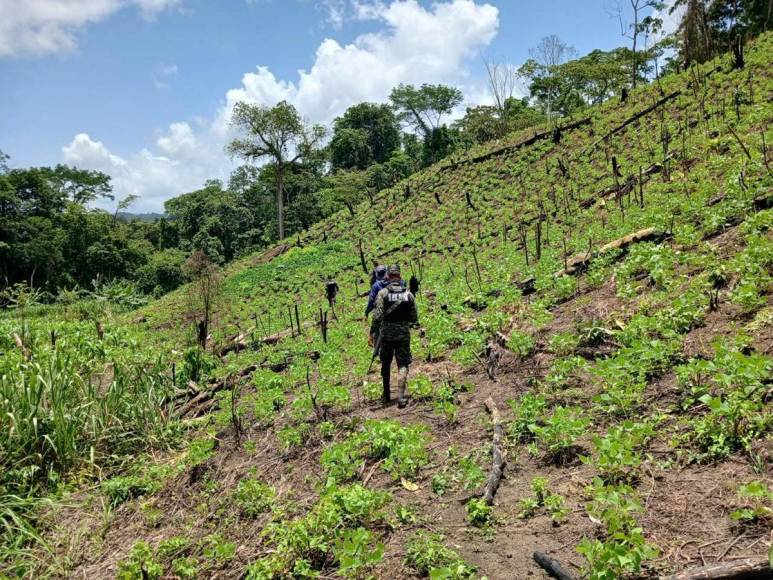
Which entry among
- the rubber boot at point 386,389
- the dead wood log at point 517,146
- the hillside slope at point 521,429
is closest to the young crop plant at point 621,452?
the hillside slope at point 521,429

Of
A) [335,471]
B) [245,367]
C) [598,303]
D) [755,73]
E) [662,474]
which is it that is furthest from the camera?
[755,73]

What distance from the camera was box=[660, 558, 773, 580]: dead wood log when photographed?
8.04 ft

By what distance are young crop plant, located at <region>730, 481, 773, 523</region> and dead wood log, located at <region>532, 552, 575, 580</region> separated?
1.00 m

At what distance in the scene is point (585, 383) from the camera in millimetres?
5488

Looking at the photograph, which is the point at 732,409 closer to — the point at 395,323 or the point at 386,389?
the point at 395,323

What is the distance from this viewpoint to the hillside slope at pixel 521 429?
3.37 metres

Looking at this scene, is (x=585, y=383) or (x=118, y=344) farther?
(x=118, y=344)

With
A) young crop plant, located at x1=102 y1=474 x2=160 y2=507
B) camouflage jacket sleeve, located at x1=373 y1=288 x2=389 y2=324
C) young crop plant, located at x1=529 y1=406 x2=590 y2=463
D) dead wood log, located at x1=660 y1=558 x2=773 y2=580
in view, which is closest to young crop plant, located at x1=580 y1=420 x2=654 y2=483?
young crop plant, located at x1=529 y1=406 x2=590 y2=463

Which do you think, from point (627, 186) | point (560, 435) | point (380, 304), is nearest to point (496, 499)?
point (560, 435)

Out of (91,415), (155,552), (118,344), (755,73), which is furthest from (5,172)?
(755,73)

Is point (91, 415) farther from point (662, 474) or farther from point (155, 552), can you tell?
point (662, 474)

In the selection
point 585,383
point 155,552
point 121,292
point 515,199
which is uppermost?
point 515,199

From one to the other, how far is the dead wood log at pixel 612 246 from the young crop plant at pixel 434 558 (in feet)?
23.5

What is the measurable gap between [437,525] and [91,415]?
5.30 m
